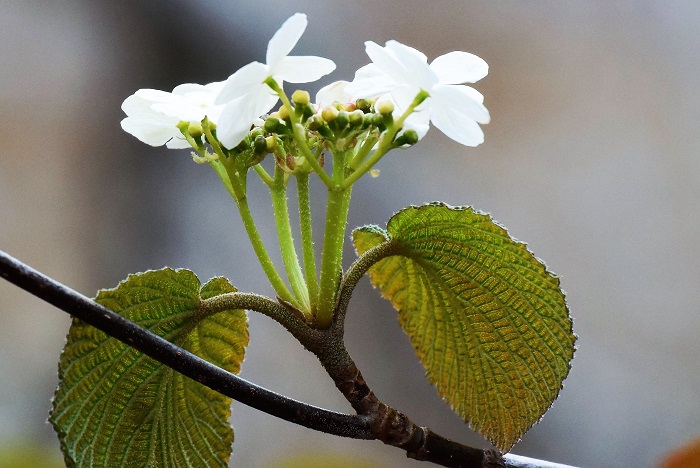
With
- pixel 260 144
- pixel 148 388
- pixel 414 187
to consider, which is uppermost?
pixel 414 187

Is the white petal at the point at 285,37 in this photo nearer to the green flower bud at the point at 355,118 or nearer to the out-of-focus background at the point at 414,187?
the green flower bud at the point at 355,118

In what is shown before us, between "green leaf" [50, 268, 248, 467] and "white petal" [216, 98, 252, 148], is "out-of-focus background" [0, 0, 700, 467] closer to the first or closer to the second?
"green leaf" [50, 268, 248, 467]

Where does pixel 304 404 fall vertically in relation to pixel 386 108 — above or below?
below

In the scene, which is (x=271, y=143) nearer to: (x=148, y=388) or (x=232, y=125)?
(x=232, y=125)

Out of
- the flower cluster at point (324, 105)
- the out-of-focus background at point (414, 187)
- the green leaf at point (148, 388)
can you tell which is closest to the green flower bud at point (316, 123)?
the flower cluster at point (324, 105)

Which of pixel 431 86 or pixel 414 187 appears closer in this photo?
pixel 431 86

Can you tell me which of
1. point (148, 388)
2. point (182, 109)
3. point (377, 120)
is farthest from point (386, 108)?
point (148, 388)
